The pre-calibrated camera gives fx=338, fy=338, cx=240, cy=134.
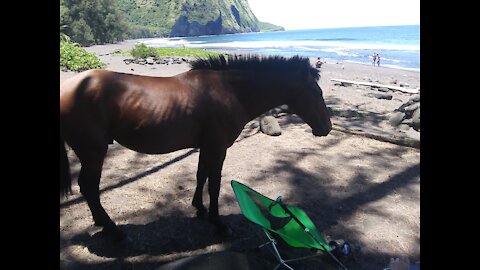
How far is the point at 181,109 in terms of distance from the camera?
3.44 m

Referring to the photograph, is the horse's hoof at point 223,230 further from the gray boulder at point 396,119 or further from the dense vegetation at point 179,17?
the dense vegetation at point 179,17

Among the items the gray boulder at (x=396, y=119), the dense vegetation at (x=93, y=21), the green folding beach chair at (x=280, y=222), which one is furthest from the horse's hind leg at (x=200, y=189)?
the dense vegetation at (x=93, y=21)

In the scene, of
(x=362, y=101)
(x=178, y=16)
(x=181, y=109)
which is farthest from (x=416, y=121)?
(x=178, y=16)

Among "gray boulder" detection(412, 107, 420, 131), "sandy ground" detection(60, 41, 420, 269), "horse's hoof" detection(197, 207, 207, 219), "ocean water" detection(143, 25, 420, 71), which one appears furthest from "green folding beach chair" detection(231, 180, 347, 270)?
"ocean water" detection(143, 25, 420, 71)

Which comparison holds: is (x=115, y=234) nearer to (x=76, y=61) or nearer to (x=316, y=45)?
(x=76, y=61)

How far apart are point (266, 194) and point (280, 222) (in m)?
1.51

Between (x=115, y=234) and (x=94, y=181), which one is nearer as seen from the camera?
(x=94, y=181)

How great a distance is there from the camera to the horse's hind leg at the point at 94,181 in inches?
126

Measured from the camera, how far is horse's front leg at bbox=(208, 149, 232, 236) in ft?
12.1

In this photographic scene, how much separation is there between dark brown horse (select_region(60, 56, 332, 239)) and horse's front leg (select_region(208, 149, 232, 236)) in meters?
0.01
